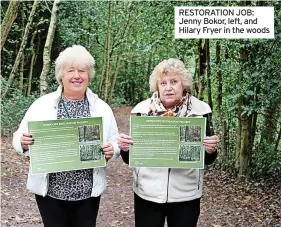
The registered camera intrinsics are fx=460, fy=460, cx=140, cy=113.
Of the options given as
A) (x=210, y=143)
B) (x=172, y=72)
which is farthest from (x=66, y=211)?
(x=172, y=72)

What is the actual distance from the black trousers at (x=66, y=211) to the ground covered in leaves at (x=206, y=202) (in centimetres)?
261

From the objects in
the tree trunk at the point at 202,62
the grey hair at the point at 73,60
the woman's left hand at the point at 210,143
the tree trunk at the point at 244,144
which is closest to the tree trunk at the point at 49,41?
the tree trunk at the point at 202,62

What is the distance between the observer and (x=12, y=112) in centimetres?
1187

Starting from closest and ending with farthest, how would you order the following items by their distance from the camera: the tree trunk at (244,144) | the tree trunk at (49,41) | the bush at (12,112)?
the tree trunk at (244,144) < the tree trunk at (49,41) < the bush at (12,112)

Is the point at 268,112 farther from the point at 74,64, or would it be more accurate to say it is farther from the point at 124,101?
the point at 124,101

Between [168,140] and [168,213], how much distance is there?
20.7 inches

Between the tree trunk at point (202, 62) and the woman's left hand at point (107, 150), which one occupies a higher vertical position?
the tree trunk at point (202, 62)

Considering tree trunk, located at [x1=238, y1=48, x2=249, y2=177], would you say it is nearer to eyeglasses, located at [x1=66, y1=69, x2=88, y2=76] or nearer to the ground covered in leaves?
the ground covered in leaves

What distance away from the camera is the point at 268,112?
7.06 m

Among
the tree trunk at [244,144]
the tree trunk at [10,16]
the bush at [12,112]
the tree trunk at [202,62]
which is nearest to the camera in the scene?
the tree trunk at [10,16]

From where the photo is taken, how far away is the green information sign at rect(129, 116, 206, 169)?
3064mm

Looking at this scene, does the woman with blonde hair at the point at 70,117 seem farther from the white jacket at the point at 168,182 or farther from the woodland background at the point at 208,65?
the woodland background at the point at 208,65

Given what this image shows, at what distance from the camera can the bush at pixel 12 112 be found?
38.1 ft

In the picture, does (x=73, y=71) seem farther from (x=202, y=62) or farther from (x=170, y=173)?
(x=202, y=62)
